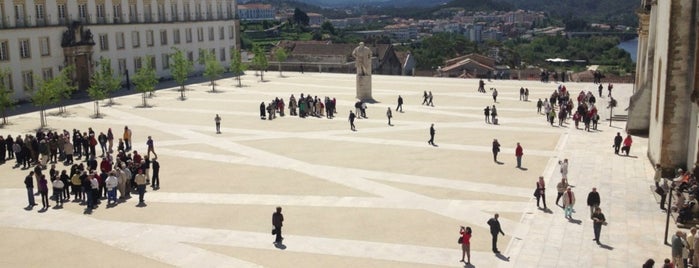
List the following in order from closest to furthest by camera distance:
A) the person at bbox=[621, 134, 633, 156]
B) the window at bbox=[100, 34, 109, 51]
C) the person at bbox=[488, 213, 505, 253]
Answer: the person at bbox=[488, 213, 505, 253], the person at bbox=[621, 134, 633, 156], the window at bbox=[100, 34, 109, 51]

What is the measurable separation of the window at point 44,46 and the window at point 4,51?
2.98 m

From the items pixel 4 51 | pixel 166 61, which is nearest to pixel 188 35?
pixel 166 61

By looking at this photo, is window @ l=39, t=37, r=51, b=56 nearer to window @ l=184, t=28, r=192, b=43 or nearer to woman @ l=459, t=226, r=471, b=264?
window @ l=184, t=28, r=192, b=43

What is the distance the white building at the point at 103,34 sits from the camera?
4569 centimetres

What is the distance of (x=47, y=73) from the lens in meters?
48.3

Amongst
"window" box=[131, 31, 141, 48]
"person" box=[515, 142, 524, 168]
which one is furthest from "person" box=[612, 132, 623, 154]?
"window" box=[131, 31, 141, 48]

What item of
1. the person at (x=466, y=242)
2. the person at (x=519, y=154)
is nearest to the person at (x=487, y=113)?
the person at (x=519, y=154)

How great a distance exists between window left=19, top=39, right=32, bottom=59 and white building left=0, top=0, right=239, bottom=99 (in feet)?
0.22

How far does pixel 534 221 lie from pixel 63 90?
1198 inches

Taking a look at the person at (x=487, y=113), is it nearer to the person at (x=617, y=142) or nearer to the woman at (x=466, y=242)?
the person at (x=617, y=142)

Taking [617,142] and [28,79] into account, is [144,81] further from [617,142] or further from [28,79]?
[617,142]

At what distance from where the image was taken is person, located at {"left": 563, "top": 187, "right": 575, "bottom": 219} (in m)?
19.5

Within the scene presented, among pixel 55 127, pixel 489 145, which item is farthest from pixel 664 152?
pixel 55 127

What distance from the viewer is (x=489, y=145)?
30.3 meters
